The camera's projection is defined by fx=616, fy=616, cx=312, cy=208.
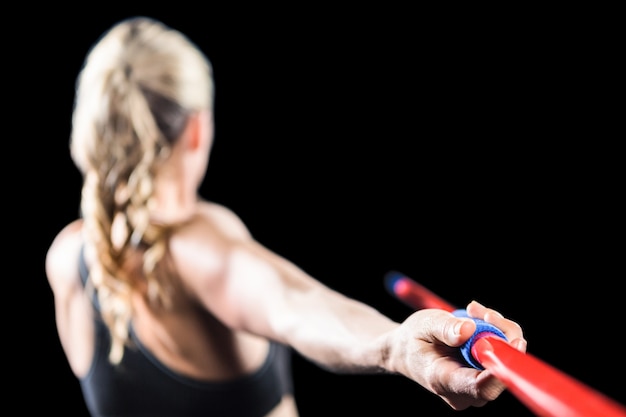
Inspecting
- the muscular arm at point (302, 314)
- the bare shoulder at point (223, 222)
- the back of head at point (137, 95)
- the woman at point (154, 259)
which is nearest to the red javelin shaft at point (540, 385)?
the muscular arm at point (302, 314)

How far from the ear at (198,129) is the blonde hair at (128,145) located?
0.02m

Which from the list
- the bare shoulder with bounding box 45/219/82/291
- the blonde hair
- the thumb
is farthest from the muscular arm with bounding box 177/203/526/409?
the bare shoulder with bounding box 45/219/82/291

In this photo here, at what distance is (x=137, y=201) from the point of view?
1.08 m

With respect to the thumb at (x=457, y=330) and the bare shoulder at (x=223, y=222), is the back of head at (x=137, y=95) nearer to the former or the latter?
the bare shoulder at (x=223, y=222)

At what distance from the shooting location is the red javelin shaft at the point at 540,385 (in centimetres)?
38

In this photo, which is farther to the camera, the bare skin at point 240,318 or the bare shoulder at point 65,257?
the bare shoulder at point 65,257

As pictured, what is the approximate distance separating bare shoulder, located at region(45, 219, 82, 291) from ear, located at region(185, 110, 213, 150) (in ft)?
Result: 0.91

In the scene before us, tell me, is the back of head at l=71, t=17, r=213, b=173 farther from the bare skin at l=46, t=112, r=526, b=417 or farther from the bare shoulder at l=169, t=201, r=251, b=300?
the bare shoulder at l=169, t=201, r=251, b=300

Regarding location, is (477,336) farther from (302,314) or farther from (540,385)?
(302,314)

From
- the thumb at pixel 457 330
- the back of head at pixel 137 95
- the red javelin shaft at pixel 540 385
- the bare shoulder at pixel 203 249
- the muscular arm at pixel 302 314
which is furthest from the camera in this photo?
the back of head at pixel 137 95

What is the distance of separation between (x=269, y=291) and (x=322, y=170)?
132 centimetres

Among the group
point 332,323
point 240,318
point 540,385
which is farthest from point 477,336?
point 240,318

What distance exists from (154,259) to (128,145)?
8.4 inches

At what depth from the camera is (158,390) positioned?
42.4 inches
